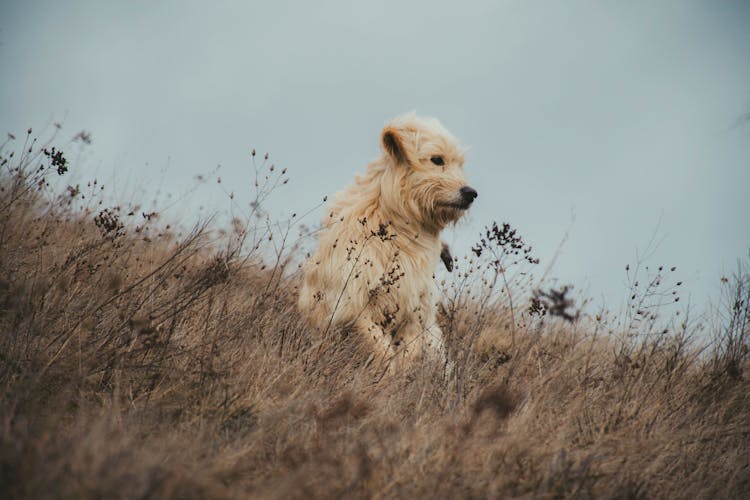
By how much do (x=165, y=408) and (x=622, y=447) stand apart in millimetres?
2312

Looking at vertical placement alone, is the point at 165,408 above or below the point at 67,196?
below

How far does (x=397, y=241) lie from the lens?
4.04 m

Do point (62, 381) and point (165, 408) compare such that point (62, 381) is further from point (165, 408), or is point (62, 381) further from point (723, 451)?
point (723, 451)

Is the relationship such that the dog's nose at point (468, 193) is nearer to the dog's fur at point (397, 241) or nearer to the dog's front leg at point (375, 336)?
the dog's fur at point (397, 241)

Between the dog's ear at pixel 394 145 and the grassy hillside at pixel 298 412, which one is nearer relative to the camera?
the grassy hillside at pixel 298 412

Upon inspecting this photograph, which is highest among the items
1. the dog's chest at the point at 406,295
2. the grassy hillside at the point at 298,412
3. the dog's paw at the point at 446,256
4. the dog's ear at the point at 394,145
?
the dog's ear at the point at 394,145

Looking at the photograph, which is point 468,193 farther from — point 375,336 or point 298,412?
point 298,412

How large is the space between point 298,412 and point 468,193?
7.81 feet

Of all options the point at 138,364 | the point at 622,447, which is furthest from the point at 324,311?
the point at 622,447

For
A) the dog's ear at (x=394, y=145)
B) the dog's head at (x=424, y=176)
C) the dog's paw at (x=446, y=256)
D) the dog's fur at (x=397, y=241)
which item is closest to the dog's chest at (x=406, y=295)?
the dog's fur at (x=397, y=241)

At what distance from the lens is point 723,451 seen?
3.07m

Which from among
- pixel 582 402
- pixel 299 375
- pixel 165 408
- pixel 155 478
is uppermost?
pixel 582 402

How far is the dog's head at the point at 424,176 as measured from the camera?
13.2ft

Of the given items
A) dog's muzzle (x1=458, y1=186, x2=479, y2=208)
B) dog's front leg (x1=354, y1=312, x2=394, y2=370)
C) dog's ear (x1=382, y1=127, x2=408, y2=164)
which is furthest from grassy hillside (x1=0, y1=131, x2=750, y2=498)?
dog's ear (x1=382, y1=127, x2=408, y2=164)
